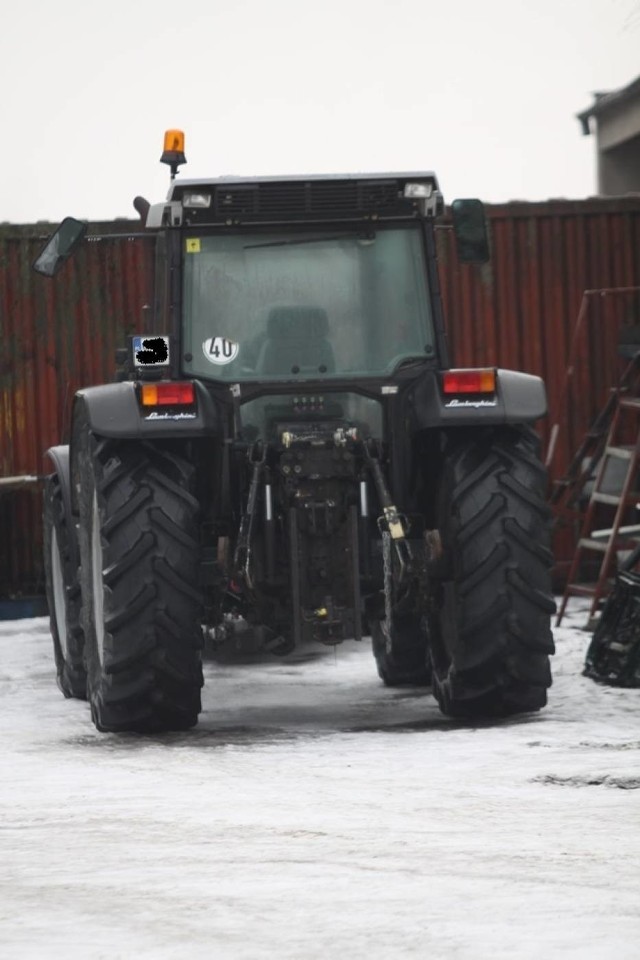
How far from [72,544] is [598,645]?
269 cm

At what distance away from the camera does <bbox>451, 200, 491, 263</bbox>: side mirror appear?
27.9ft

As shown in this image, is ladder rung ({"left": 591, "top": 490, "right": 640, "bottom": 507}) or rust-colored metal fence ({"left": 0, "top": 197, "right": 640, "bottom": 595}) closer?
ladder rung ({"left": 591, "top": 490, "right": 640, "bottom": 507})

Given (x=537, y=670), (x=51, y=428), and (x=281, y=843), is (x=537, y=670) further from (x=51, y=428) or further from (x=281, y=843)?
(x=51, y=428)

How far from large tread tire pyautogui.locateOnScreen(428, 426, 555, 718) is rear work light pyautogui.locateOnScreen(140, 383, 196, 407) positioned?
1.16m

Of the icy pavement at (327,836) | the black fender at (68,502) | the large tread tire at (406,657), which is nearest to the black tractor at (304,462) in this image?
the icy pavement at (327,836)

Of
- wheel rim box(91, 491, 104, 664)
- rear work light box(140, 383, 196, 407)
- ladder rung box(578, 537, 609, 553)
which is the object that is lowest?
ladder rung box(578, 537, 609, 553)

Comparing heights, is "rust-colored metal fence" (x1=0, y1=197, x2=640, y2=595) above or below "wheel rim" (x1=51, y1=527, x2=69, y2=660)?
above

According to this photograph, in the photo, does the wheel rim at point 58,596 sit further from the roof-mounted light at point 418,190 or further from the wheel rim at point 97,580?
the roof-mounted light at point 418,190

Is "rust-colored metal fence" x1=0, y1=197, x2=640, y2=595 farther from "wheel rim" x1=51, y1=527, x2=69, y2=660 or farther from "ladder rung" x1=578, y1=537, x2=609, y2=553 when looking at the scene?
"wheel rim" x1=51, y1=527, x2=69, y2=660

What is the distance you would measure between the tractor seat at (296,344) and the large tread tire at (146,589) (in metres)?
0.68

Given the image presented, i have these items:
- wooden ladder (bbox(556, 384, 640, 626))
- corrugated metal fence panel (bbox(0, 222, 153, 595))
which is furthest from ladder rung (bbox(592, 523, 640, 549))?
corrugated metal fence panel (bbox(0, 222, 153, 595))

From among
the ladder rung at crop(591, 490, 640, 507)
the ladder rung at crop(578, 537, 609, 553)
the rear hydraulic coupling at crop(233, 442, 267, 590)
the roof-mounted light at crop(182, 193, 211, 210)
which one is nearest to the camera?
the rear hydraulic coupling at crop(233, 442, 267, 590)

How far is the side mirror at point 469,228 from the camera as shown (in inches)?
335

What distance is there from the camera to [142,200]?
9.59m
